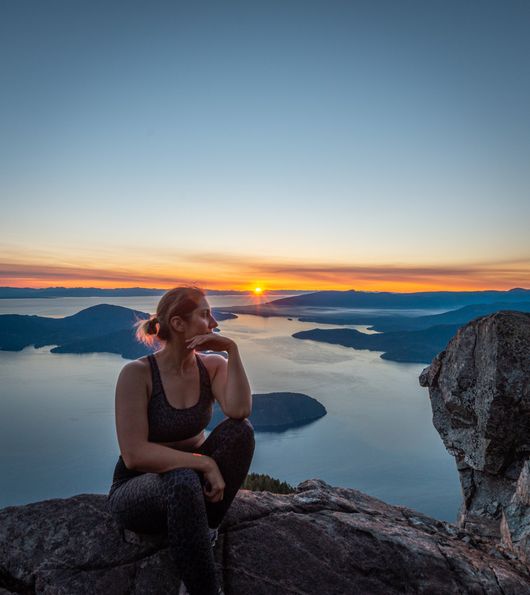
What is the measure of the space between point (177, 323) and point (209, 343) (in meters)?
0.30

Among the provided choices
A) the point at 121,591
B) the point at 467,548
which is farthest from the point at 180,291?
the point at 467,548

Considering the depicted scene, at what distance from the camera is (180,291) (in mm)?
3322

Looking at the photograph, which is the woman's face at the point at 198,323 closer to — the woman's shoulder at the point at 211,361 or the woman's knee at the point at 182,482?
the woman's shoulder at the point at 211,361

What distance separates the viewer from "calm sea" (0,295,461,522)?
41.7 meters

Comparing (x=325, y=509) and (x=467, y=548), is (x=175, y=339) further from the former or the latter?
(x=467, y=548)

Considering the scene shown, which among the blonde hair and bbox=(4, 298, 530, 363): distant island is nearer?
the blonde hair

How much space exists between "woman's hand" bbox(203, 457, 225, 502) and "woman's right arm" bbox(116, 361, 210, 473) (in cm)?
2

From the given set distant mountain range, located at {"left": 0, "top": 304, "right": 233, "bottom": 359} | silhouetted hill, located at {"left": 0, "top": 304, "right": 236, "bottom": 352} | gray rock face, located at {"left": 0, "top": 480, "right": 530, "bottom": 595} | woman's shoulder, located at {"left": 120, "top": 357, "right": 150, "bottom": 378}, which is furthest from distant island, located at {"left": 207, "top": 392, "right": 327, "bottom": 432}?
silhouetted hill, located at {"left": 0, "top": 304, "right": 236, "bottom": 352}

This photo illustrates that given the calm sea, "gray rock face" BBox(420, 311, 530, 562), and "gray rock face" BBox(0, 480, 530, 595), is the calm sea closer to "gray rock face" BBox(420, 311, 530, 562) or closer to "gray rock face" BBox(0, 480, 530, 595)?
"gray rock face" BBox(420, 311, 530, 562)

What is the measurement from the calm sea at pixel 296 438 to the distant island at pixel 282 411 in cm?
181

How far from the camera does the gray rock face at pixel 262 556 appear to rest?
9.71ft

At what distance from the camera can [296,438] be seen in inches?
2126

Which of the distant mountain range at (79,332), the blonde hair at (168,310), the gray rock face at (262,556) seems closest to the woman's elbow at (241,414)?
the blonde hair at (168,310)

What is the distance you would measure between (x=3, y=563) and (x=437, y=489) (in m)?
43.4
